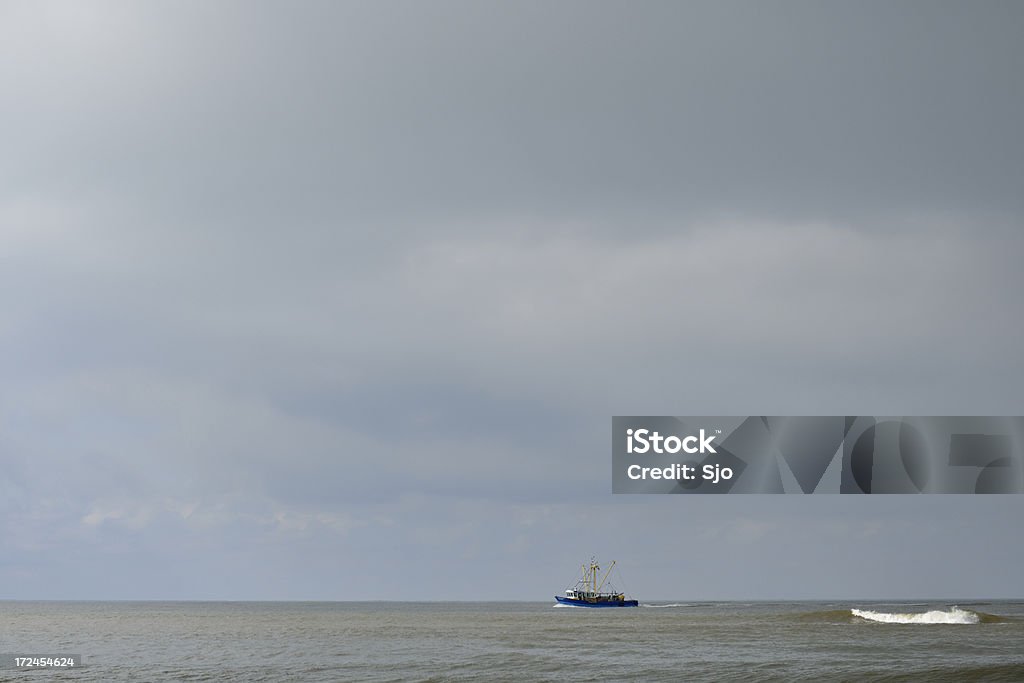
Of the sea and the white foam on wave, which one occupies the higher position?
the white foam on wave

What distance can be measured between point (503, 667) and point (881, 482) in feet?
81.8

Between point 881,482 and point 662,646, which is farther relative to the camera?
point 662,646

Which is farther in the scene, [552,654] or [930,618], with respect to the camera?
[930,618]

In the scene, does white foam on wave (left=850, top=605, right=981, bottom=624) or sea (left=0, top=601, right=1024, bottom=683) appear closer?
sea (left=0, top=601, right=1024, bottom=683)

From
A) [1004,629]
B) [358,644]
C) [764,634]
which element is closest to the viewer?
[358,644]

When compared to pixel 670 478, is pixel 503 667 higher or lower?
lower

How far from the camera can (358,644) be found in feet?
289

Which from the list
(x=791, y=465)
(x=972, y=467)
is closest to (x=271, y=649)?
(x=791, y=465)

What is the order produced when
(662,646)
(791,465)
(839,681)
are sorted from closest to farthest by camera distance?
(839,681)
(791,465)
(662,646)

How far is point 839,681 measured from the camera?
2005 inches

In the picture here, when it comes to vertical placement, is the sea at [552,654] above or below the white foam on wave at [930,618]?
below

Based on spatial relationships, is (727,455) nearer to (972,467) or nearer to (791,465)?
(791,465)

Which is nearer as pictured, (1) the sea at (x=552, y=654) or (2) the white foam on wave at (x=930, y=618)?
(1) the sea at (x=552, y=654)

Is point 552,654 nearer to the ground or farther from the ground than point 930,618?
nearer to the ground
